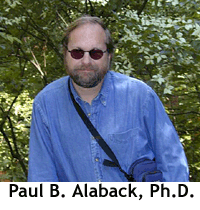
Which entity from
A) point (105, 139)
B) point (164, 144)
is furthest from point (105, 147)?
point (164, 144)

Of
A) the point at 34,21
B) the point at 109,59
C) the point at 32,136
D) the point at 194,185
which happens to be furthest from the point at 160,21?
the point at 34,21

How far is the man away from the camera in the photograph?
1922mm

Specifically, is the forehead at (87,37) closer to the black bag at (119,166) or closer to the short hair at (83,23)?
the short hair at (83,23)

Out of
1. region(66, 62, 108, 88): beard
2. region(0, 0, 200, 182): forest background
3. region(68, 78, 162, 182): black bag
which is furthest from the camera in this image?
region(0, 0, 200, 182): forest background

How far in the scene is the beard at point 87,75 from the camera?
2.00 meters

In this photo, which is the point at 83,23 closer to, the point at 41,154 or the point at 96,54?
the point at 96,54

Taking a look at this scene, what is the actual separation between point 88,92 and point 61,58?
3185 millimetres

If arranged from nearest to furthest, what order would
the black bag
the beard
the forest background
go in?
the black bag < the beard < the forest background

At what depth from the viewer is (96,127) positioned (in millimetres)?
1941

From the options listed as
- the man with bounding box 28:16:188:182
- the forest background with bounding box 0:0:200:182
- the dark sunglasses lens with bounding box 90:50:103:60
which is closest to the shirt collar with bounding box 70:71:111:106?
the man with bounding box 28:16:188:182

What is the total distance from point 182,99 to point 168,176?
320cm

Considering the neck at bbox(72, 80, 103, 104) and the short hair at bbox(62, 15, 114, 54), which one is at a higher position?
the short hair at bbox(62, 15, 114, 54)

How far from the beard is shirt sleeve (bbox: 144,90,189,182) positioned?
0.30 m

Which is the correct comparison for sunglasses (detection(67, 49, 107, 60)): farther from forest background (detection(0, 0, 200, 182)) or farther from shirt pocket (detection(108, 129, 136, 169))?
forest background (detection(0, 0, 200, 182))
